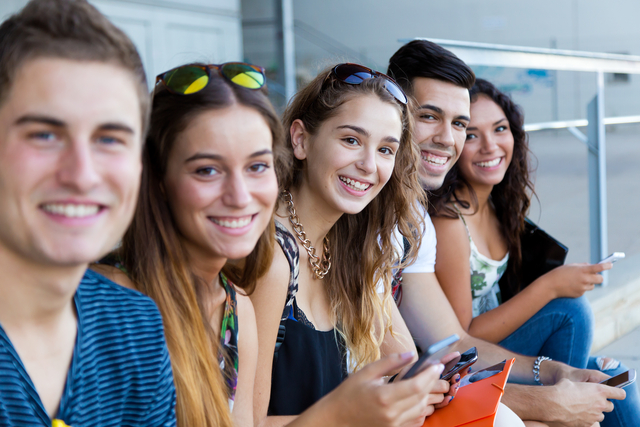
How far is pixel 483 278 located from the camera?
7.80ft

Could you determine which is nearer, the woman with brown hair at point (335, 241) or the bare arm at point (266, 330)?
the bare arm at point (266, 330)

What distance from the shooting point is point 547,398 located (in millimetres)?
1837

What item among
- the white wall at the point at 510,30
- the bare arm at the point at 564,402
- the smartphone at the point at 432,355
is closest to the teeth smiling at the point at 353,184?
the smartphone at the point at 432,355

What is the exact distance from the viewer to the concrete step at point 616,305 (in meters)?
3.28

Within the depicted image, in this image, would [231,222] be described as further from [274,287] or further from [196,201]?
[274,287]

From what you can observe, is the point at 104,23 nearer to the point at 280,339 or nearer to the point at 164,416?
the point at 164,416

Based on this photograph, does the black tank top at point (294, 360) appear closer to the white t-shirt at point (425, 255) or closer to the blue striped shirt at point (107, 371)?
the white t-shirt at point (425, 255)

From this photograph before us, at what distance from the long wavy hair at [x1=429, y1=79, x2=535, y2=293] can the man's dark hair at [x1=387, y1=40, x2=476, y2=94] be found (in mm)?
243

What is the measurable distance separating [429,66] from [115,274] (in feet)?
4.78

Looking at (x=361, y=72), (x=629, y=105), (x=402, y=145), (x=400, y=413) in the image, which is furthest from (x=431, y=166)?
(x=629, y=105)

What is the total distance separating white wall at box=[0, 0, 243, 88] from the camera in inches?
313

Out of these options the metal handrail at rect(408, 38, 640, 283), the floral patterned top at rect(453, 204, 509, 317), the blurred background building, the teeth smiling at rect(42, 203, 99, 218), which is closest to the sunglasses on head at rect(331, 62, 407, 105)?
the floral patterned top at rect(453, 204, 509, 317)

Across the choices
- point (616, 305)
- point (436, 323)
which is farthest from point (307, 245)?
point (616, 305)

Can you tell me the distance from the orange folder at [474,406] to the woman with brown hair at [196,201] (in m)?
0.58
